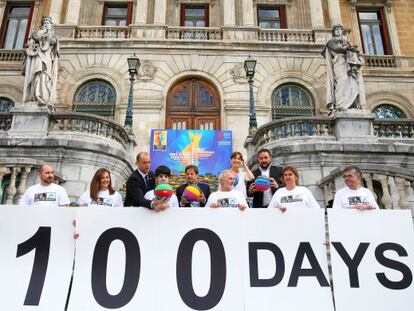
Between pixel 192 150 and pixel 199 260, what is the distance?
12.0 metres

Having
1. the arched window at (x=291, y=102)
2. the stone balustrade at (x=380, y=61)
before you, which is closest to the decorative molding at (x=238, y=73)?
the arched window at (x=291, y=102)

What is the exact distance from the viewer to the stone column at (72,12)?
2017cm

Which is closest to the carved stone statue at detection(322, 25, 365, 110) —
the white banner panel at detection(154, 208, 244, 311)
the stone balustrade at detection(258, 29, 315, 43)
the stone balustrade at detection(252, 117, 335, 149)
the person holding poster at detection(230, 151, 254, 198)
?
the stone balustrade at detection(252, 117, 335, 149)

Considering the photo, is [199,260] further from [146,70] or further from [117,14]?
[117,14]

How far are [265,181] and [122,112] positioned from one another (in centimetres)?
1417

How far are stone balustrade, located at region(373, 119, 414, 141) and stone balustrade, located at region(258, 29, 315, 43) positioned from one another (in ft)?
31.8

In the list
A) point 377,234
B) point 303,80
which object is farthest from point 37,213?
point 303,80

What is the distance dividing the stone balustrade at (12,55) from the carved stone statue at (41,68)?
31.7 feet

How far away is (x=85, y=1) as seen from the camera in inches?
851

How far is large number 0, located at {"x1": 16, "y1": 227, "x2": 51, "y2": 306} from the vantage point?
151 inches

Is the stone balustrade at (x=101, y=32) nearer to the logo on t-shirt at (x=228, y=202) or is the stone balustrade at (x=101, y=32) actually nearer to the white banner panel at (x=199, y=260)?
the logo on t-shirt at (x=228, y=202)

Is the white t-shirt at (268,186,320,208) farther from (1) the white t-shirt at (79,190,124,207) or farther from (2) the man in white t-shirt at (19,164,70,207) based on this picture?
(2) the man in white t-shirt at (19,164,70,207)

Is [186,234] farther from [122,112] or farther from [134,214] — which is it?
[122,112]

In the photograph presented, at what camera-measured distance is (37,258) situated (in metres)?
4.06
